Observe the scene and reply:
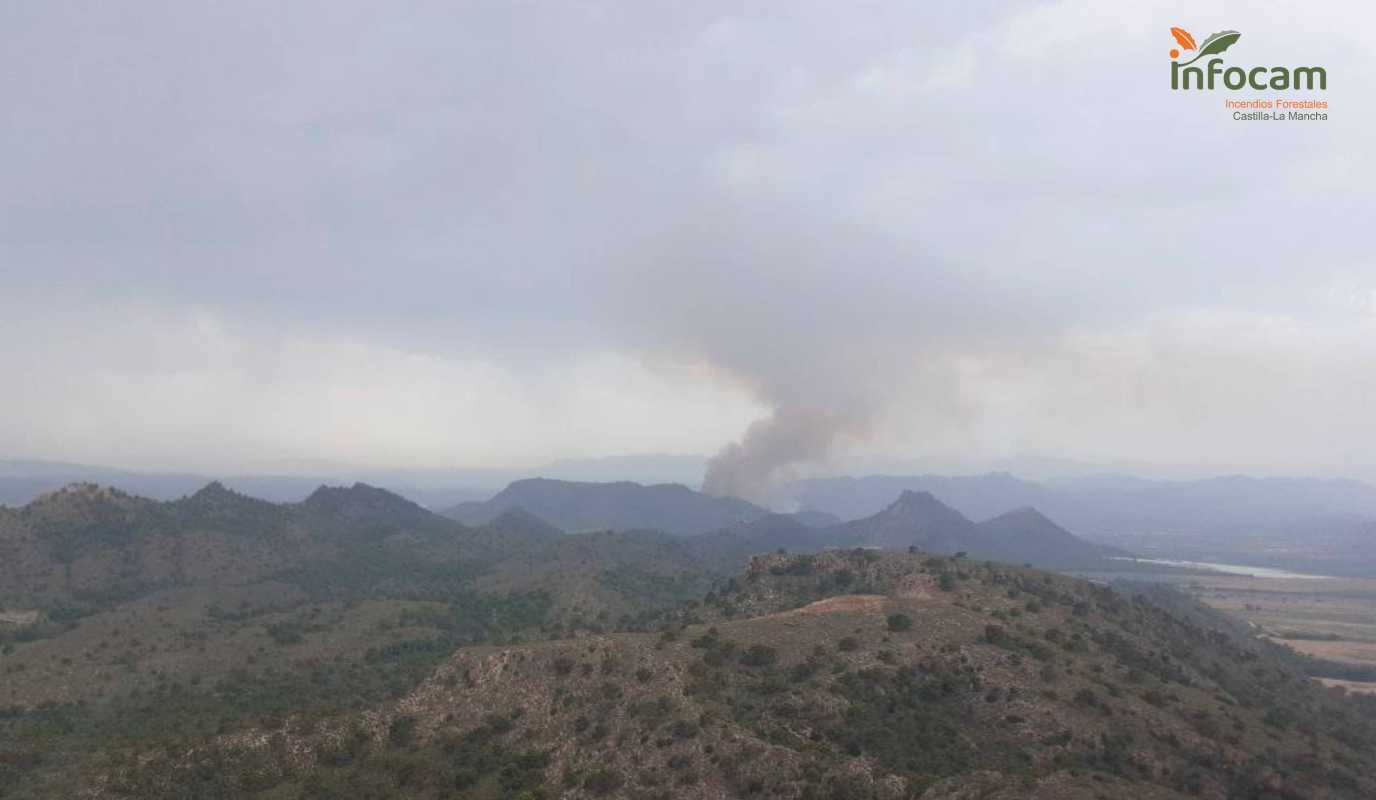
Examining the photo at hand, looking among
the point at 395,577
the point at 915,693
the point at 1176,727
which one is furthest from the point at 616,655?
the point at 395,577

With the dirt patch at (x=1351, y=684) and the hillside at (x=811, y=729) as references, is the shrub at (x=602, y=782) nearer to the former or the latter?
the hillside at (x=811, y=729)

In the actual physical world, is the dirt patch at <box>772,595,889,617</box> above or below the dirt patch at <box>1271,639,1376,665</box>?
above

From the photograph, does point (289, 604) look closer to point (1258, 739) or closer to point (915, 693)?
point (915, 693)

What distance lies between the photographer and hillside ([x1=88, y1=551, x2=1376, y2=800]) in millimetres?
48406

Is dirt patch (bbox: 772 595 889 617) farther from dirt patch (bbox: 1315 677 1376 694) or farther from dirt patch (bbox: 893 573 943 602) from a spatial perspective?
dirt patch (bbox: 1315 677 1376 694)

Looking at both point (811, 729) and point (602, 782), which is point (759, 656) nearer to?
point (811, 729)

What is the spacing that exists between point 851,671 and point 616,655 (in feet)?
60.7

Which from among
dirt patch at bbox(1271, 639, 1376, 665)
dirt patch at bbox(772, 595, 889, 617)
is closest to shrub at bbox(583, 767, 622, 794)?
dirt patch at bbox(772, 595, 889, 617)

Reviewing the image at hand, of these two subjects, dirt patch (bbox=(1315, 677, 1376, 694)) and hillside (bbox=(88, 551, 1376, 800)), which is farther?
dirt patch (bbox=(1315, 677, 1376, 694))

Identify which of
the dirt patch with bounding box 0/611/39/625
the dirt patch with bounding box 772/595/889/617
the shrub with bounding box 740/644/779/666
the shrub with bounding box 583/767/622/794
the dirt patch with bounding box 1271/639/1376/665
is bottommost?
the dirt patch with bounding box 1271/639/1376/665

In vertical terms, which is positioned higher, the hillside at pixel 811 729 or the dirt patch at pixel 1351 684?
the hillside at pixel 811 729

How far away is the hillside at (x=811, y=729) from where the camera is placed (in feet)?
159

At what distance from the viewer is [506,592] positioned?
15350 cm

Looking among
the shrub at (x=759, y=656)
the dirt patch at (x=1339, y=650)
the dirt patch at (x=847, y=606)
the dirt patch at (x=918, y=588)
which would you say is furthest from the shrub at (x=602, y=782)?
the dirt patch at (x=1339, y=650)
